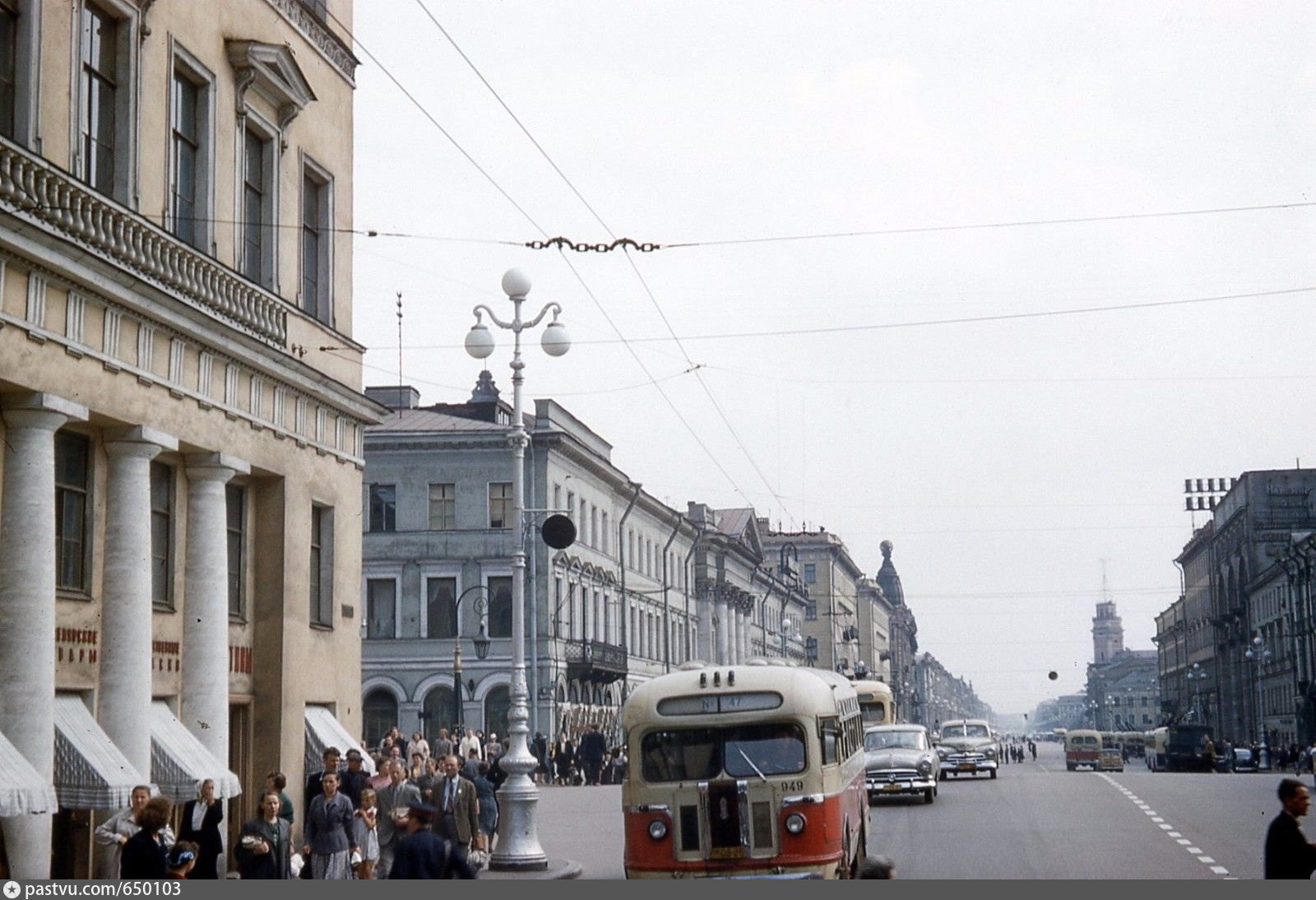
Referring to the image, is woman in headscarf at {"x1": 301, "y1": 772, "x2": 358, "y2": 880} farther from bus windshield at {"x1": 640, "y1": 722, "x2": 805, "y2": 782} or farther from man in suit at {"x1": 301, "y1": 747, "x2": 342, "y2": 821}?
bus windshield at {"x1": 640, "y1": 722, "x2": 805, "y2": 782}

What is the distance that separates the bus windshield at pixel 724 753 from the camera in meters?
18.8

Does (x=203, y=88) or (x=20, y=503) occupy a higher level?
(x=203, y=88)

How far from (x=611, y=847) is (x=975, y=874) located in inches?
292

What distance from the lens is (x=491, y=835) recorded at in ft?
82.4

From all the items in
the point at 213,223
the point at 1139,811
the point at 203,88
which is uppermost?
the point at 203,88

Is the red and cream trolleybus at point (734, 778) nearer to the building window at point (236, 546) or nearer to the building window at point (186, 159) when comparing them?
the building window at point (236, 546)

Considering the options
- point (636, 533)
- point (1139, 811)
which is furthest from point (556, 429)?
point (1139, 811)

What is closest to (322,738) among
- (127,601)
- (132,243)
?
(127,601)

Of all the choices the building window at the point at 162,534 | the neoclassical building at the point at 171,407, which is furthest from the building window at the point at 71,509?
the building window at the point at 162,534

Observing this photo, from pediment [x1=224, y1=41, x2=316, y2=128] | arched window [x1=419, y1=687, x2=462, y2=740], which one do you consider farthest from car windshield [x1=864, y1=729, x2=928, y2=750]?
arched window [x1=419, y1=687, x2=462, y2=740]

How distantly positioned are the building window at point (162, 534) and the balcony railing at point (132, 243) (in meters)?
2.09

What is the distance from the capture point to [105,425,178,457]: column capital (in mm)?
19891

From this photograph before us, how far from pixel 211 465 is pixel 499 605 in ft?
148

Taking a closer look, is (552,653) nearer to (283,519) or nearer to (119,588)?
(283,519)
